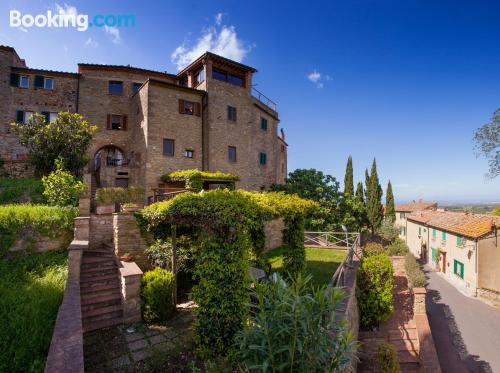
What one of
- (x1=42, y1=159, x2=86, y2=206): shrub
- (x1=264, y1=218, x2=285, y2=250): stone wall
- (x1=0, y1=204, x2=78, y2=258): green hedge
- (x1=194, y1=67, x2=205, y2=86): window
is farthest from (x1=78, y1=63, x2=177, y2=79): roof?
(x1=264, y1=218, x2=285, y2=250): stone wall

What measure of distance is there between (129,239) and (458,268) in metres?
30.4

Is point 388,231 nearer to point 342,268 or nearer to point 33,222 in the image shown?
point 342,268

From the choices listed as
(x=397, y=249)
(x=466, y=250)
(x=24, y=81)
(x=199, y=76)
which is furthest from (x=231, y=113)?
(x=466, y=250)

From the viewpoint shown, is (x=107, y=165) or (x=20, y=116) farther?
(x=20, y=116)

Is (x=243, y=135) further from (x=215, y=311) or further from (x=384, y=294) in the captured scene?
(x=215, y=311)

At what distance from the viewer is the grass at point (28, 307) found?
5.30 meters

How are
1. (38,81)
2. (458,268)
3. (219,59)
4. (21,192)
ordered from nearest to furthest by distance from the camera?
(21,192), (38,81), (219,59), (458,268)

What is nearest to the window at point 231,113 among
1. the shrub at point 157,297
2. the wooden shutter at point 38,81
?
the wooden shutter at point 38,81

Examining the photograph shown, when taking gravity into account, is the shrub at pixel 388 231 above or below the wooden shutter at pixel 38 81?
below

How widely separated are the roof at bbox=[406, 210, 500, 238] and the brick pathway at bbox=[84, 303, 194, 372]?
2624 centimetres

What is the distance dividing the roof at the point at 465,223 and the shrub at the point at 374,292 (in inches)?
642

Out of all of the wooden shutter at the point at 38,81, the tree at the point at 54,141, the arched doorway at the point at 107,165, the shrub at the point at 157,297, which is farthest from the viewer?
the wooden shutter at the point at 38,81

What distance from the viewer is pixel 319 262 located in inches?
589

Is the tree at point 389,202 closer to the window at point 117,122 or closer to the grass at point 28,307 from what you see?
the window at point 117,122
